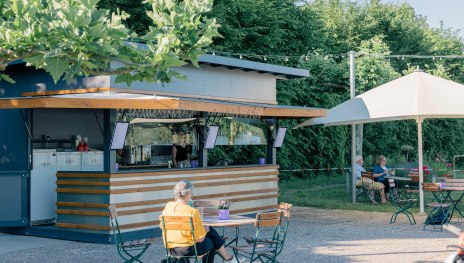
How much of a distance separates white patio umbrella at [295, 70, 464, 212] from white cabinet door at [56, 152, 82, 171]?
539cm

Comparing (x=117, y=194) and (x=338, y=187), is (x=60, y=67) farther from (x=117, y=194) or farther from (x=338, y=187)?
(x=338, y=187)

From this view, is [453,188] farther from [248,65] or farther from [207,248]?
[207,248]

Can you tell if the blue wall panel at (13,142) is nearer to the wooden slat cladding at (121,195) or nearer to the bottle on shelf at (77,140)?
the wooden slat cladding at (121,195)

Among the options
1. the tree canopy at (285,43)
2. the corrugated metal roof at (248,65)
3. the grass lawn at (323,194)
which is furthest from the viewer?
the grass lawn at (323,194)

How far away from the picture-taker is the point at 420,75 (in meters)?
14.6

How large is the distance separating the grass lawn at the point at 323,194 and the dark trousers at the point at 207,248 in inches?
320

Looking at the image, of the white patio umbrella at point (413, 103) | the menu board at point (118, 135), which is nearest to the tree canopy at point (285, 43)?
the menu board at point (118, 135)

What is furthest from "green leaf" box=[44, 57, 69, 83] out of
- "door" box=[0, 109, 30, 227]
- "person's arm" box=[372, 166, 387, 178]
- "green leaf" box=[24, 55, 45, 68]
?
"person's arm" box=[372, 166, 387, 178]

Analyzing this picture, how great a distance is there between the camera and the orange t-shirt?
288 inches

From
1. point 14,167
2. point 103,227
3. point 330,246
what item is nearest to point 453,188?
point 330,246

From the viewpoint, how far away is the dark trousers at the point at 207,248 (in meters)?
7.40

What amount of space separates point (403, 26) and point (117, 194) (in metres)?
32.3

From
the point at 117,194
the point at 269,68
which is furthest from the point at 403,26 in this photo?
the point at 117,194

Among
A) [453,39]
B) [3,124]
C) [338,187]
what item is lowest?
[338,187]
